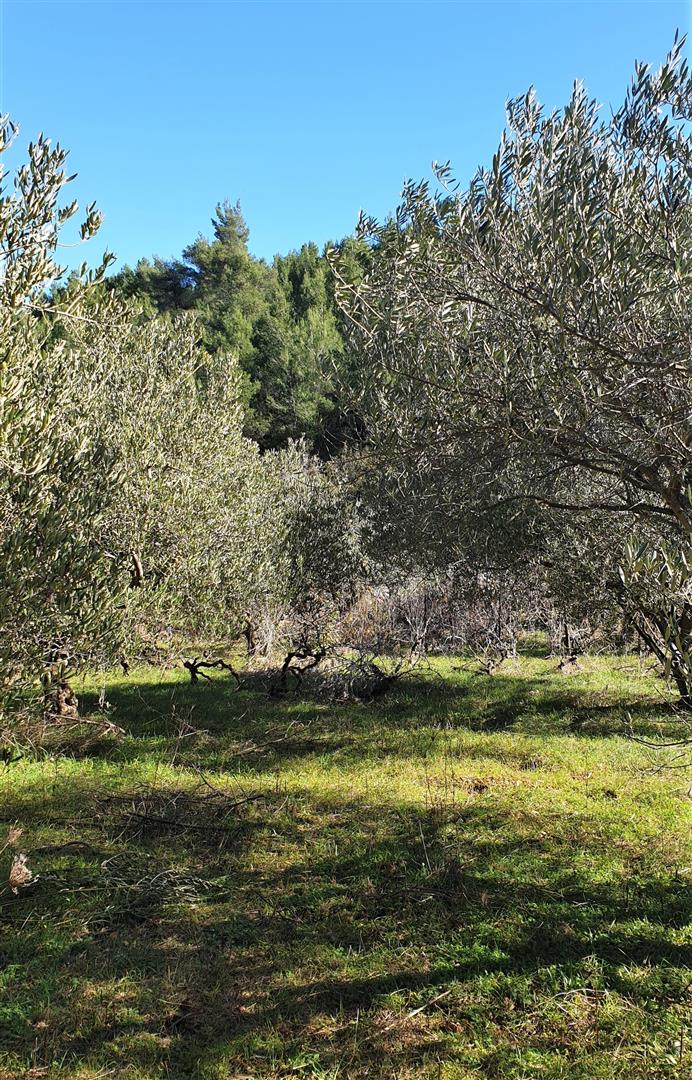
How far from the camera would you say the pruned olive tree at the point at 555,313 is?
4.03 m

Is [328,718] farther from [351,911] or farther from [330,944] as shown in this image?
[330,944]

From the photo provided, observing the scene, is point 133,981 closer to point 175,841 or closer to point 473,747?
point 175,841

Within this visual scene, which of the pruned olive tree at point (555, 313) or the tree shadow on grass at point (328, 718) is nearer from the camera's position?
the pruned olive tree at point (555, 313)

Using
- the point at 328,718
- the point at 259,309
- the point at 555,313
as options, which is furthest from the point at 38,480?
the point at 259,309

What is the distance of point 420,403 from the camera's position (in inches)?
215

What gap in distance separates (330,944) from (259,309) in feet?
130

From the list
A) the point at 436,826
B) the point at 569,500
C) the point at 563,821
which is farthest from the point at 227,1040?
the point at 569,500

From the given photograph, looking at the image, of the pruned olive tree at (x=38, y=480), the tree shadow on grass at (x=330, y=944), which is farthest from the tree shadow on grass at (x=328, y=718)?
the pruned olive tree at (x=38, y=480)

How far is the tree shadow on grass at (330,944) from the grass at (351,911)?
19mm

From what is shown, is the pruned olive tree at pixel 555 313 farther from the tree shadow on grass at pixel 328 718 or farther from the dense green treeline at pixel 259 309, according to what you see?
the dense green treeline at pixel 259 309

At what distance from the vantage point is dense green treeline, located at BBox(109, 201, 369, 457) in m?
34.8

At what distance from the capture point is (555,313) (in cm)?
414

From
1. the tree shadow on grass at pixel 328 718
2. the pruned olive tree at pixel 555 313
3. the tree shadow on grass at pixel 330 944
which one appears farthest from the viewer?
the tree shadow on grass at pixel 328 718

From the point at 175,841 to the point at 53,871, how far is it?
1330 millimetres
